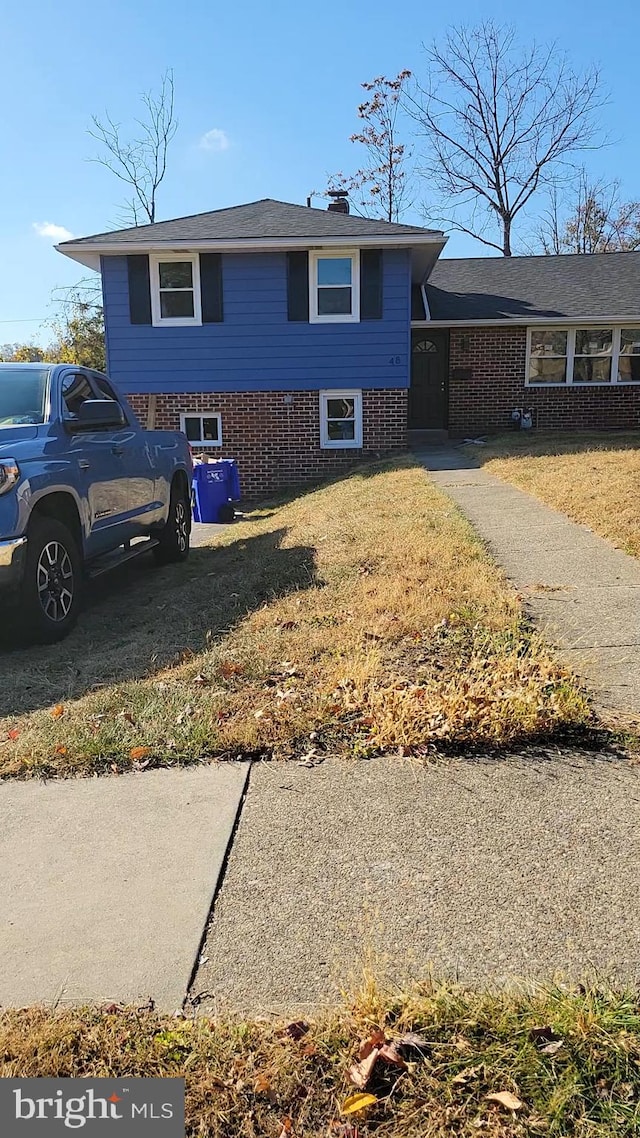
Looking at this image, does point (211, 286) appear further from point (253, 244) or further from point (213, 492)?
point (213, 492)

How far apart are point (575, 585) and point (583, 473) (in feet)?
18.3

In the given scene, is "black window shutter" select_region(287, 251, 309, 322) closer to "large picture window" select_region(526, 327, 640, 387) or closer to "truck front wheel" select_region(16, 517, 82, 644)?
"large picture window" select_region(526, 327, 640, 387)

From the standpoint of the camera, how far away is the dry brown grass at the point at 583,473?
8281 mm

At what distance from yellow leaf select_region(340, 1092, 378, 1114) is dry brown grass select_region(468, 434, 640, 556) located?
583 centimetres

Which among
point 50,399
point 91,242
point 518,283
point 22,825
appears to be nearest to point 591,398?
point 518,283

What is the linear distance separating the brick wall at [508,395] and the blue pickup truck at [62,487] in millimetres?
12445

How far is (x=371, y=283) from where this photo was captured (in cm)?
1659

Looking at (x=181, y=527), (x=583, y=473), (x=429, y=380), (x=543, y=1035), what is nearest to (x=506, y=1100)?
(x=543, y=1035)

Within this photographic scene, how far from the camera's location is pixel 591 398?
19.1m

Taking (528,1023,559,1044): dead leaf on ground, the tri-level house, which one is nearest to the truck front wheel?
(528,1023,559,1044): dead leaf on ground

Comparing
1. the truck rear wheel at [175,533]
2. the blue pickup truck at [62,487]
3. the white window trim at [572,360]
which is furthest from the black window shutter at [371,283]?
the blue pickup truck at [62,487]

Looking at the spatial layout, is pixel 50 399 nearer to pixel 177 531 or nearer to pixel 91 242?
pixel 177 531

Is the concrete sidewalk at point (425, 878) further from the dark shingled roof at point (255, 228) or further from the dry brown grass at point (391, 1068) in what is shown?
the dark shingled roof at point (255, 228)

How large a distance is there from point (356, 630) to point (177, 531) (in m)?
4.19
